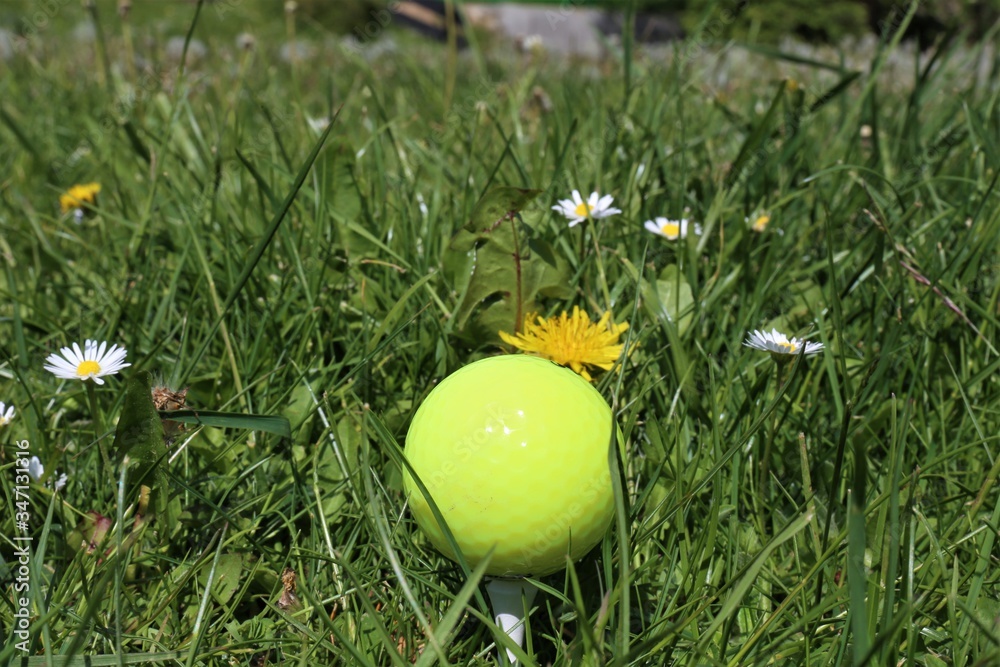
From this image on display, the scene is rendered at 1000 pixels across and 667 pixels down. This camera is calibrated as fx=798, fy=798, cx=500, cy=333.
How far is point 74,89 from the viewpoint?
4.15 meters

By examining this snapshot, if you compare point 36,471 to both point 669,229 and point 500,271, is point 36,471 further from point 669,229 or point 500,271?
point 669,229

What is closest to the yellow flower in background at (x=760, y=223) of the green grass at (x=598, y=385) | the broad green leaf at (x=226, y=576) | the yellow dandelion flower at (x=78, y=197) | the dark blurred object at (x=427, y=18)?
the green grass at (x=598, y=385)

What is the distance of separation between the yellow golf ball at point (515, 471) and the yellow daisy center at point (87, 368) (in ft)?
2.12

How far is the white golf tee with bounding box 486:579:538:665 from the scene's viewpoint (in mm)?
1216

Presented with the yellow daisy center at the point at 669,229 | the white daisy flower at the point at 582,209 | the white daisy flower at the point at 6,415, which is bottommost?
the white daisy flower at the point at 6,415

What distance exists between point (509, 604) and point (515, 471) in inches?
9.3

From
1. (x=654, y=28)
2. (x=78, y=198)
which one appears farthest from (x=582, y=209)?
(x=654, y=28)

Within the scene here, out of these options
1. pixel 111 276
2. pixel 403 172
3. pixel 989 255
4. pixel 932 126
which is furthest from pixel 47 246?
pixel 932 126

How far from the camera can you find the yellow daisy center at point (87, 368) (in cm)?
144

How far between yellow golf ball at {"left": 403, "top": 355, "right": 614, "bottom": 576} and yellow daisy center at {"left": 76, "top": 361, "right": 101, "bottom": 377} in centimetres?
64

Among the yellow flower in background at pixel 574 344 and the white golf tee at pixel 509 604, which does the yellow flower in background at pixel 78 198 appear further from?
the white golf tee at pixel 509 604

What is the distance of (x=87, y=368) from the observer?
145cm

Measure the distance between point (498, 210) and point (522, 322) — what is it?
242mm

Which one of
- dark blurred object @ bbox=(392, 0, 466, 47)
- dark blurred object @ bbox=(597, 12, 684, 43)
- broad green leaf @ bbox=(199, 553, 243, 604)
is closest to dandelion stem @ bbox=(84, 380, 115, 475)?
broad green leaf @ bbox=(199, 553, 243, 604)
